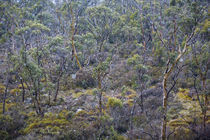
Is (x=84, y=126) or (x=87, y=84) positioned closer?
(x=84, y=126)

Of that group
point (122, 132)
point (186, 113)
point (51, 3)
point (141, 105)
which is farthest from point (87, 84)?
point (51, 3)

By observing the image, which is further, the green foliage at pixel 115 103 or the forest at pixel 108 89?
the green foliage at pixel 115 103

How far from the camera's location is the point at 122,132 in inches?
290

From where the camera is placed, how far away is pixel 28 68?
754 centimetres

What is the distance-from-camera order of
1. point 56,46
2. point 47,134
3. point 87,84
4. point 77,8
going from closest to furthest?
point 47,134 < point 56,46 < point 87,84 < point 77,8

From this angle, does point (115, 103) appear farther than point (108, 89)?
No

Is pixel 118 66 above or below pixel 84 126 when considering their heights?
above

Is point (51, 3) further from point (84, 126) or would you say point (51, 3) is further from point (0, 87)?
point (84, 126)

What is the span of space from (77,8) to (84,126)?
Answer: 9408 millimetres

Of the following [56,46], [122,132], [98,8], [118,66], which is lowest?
[122,132]

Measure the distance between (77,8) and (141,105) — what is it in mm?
8840

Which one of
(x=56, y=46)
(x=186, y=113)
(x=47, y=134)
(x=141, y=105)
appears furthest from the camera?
(x=56, y=46)

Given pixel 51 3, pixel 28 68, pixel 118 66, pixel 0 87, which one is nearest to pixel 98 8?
pixel 28 68

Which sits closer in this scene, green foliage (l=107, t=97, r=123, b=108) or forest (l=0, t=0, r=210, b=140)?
forest (l=0, t=0, r=210, b=140)
